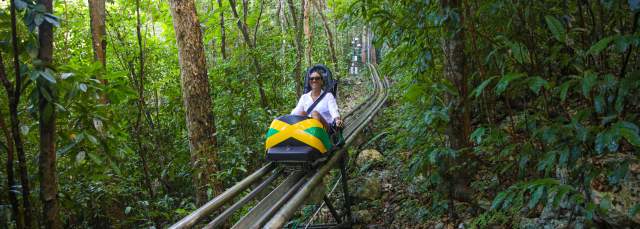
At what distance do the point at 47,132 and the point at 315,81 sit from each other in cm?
367

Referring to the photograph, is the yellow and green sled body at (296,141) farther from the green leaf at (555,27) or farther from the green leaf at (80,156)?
the green leaf at (555,27)

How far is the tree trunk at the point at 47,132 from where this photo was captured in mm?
2693

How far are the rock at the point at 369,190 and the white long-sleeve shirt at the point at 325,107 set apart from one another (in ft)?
3.73

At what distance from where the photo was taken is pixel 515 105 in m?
5.53

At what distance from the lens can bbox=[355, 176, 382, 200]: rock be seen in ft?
20.5

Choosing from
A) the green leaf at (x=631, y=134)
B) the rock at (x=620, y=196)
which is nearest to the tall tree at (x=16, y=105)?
the green leaf at (x=631, y=134)

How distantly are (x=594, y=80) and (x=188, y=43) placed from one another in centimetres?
554

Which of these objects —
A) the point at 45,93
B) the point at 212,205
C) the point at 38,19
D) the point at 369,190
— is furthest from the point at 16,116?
the point at 369,190

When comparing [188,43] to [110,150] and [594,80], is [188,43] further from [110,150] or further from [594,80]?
[594,80]

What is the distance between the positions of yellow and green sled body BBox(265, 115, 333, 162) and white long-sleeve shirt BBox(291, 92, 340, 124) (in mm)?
958

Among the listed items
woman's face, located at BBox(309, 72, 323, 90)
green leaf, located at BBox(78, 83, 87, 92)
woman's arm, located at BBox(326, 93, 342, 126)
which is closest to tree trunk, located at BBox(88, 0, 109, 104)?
woman's face, located at BBox(309, 72, 323, 90)

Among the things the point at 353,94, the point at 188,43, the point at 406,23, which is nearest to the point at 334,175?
the point at 188,43

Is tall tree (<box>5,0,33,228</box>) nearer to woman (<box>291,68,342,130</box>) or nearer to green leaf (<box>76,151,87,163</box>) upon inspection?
green leaf (<box>76,151,87,163</box>)

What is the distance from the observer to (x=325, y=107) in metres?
5.92
